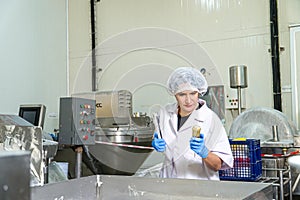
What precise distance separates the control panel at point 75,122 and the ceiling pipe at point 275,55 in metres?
2.22

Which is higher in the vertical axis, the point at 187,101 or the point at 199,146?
the point at 187,101

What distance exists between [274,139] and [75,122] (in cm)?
146

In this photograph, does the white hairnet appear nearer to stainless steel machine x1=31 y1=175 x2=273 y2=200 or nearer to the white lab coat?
the white lab coat

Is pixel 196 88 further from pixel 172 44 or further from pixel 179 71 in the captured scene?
pixel 172 44

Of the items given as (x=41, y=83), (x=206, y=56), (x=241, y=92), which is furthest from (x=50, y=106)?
(x=241, y=92)

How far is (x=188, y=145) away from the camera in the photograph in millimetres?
1751

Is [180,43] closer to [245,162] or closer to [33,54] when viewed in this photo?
[33,54]

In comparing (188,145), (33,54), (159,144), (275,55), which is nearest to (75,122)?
(159,144)

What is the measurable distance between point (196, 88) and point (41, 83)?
9.31ft

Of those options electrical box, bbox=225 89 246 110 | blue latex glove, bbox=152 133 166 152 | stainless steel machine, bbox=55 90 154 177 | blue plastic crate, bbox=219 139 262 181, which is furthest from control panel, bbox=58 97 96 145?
electrical box, bbox=225 89 246 110

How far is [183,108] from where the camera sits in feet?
5.98

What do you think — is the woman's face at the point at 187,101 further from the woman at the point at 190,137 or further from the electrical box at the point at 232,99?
the electrical box at the point at 232,99

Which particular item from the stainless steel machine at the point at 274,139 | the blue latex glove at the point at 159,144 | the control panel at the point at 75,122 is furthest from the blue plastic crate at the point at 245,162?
the control panel at the point at 75,122

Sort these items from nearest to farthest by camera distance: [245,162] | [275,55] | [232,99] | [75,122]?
1. [75,122]
2. [245,162]
3. [275,55]
4. [232,99]
